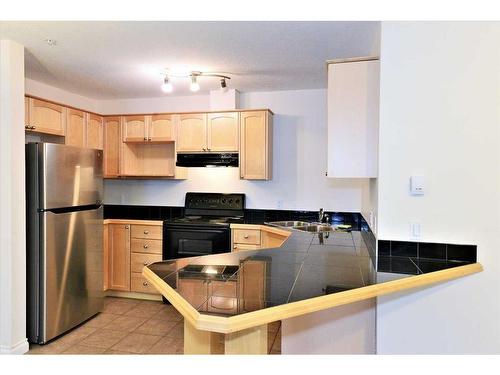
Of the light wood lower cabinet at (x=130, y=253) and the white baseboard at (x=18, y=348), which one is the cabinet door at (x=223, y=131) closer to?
the light wood lower cabinet at (x=130, y=253)

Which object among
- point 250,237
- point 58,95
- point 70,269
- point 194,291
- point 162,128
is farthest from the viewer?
point 162,128

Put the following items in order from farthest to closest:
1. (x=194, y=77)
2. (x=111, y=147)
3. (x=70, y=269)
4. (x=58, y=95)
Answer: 1. (x=111, y=147)
2. (x=58, y=95)
3. (x=194, y=77)
4. (x=70, y=269)

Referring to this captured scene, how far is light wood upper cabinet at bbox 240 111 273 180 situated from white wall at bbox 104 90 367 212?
306 mm

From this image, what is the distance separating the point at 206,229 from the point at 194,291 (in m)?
2.30

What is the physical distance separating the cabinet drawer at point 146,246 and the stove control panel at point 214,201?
2.00 feet

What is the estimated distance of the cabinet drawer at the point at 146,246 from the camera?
3914 millimetres

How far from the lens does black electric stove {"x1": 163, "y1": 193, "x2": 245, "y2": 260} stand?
366 centimetres

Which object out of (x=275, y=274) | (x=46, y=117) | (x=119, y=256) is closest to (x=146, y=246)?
(x=119, y=256)

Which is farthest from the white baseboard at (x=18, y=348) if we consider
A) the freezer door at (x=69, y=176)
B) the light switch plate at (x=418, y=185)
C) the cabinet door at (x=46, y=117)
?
the light switch plate at (x=418, y=185)

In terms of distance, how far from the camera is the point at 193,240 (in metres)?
3.72

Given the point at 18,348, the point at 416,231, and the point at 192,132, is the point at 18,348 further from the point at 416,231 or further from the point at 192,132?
the point at 416,231

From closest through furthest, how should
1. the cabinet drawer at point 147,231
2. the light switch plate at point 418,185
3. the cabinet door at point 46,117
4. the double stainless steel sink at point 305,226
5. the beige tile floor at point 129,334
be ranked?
1. the light switch plate at point 418,185
2. the beige tile floor at point 129,334
3. the cabinet door at point 46,117
4. the double stainless steel sink at point 305,226
5. the cabinet drawer at point 147,231

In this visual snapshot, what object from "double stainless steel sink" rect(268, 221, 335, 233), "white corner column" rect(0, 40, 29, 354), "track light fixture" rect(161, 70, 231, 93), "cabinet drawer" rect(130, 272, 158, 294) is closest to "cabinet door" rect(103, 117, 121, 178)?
"track light fixture" rect(161, 70, 231, 93)

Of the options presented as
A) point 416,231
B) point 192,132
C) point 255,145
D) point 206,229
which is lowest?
point 206,229
